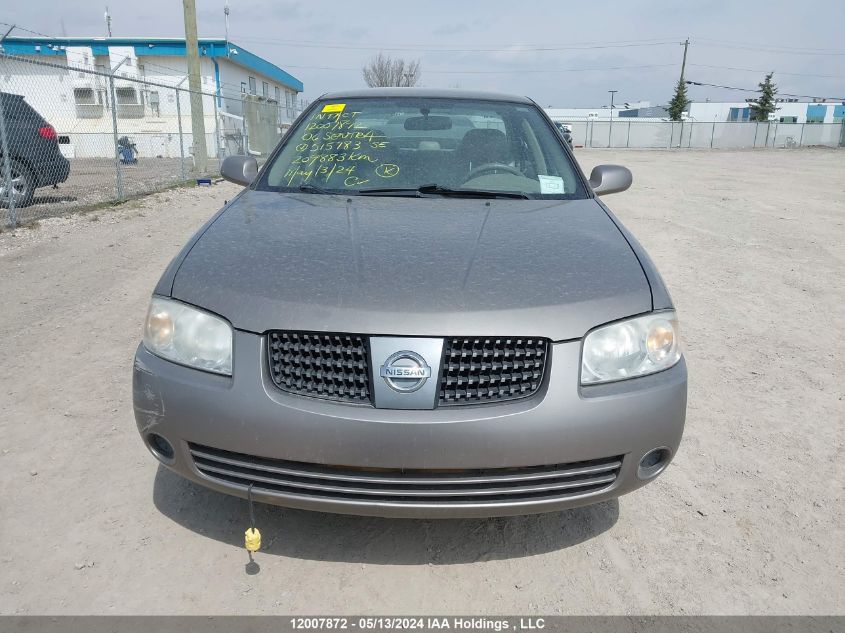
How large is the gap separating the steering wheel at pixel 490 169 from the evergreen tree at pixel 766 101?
72102mm

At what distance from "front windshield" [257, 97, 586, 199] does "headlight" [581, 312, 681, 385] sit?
116cm

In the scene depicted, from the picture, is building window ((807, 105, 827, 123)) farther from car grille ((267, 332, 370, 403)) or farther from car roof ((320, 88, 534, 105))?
car grille ((267, 332, 370, 403))

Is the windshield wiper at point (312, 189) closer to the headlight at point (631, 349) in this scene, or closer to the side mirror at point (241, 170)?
the side mirror at point (241, 170)

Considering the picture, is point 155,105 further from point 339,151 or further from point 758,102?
point 758,102

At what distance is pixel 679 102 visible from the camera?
63.5 metres

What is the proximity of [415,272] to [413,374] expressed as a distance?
15.4 inches

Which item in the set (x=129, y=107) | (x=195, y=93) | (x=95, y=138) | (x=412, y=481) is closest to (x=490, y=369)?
(x=412, y=481)

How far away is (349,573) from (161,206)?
967cm

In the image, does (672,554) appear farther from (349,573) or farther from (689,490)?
(349,573)

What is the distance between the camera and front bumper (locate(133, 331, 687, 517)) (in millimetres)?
1818

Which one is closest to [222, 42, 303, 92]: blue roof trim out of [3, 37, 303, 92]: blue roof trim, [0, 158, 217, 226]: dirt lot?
[3, 37, 303, 92]: blue roof trim

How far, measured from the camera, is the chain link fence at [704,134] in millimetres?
46750

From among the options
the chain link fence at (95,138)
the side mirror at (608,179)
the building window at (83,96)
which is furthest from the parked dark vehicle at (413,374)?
the building window at (83,96)

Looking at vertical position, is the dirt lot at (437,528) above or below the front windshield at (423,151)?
below
